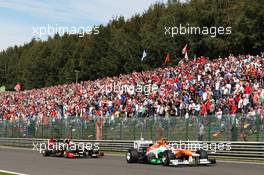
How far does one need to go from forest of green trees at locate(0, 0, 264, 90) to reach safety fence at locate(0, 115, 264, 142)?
68.6ft

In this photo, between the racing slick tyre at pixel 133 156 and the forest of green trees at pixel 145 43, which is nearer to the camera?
the racing slick tyre at pixel 133 156

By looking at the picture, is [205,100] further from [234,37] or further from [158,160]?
[234,37]

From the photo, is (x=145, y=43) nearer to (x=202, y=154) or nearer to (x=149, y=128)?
(x=149, y=128)

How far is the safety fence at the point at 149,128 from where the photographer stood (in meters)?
23.0

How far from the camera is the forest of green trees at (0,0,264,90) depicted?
50500mm

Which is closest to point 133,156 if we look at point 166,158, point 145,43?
point 166,158

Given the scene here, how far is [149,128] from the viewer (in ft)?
92.1

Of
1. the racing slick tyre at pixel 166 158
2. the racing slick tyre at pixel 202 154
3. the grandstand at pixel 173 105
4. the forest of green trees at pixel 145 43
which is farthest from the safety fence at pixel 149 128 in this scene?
the forest of green trees at pixel 145 43

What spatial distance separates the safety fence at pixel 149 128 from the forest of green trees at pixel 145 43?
20.9m

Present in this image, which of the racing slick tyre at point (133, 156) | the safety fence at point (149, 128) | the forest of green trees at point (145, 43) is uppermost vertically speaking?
the forest of green trees at point (145, 43)

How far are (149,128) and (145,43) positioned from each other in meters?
35.1

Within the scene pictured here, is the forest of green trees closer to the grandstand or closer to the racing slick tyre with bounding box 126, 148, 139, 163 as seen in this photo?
the grandstand

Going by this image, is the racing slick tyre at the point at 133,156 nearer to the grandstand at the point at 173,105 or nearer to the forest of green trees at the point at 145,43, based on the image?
the grandstand at the point at 173,105

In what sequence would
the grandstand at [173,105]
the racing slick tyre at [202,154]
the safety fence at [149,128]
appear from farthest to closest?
1. the grandstand at [173,105]
2. the safety fence at [149,128]
3. the racing slick tyre at [202,154]
